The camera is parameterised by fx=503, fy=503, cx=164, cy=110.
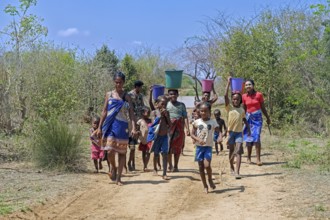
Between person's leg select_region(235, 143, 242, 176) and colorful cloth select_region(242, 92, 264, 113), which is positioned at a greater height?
colorful cloth select_region(242, 92, 264, 113)

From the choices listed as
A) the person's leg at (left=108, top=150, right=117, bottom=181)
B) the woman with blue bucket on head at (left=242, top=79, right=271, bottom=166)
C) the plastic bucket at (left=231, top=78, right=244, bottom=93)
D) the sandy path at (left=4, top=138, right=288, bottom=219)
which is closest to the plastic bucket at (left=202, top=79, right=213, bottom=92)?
the plastic bucket at (left=231, top=78, right=244, bottom=93)

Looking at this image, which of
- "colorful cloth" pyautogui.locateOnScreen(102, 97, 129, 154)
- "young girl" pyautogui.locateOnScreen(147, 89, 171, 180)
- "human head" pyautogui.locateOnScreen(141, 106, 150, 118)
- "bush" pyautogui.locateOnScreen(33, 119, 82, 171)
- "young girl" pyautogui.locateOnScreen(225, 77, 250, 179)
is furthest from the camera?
"human head" pyautogui.locateOnScreen(141, 106, 150, 118)

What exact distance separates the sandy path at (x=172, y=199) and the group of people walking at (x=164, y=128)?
0.30 m

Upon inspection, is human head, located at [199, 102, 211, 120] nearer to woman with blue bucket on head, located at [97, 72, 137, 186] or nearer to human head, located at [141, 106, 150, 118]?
woman with blue bucket on head, located at [97, 72, 137, 186]

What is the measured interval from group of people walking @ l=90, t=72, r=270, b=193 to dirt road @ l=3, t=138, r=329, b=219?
27cm

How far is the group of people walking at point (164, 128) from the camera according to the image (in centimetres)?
762

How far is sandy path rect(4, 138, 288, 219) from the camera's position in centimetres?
638

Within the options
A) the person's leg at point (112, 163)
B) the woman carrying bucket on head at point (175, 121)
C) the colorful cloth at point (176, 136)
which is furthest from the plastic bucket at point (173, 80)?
the person's leg at point (112, 163)

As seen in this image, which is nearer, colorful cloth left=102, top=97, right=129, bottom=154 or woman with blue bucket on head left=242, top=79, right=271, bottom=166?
colorful cloth left=102, top=97, right=129, bottom=154

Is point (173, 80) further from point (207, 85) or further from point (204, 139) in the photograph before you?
point (204, 139)

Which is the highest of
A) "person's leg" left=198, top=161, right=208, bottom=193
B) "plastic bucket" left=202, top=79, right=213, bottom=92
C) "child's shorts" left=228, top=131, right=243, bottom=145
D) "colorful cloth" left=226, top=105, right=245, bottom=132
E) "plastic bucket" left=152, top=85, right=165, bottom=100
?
"plastic bucket" left=202, top=79, right=213, bottom=92

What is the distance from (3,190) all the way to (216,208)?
3.17 m

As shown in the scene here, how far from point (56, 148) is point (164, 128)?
6.53ft

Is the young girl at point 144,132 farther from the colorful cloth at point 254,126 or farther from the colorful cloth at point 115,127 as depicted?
the colorful cloth at point 254,126
